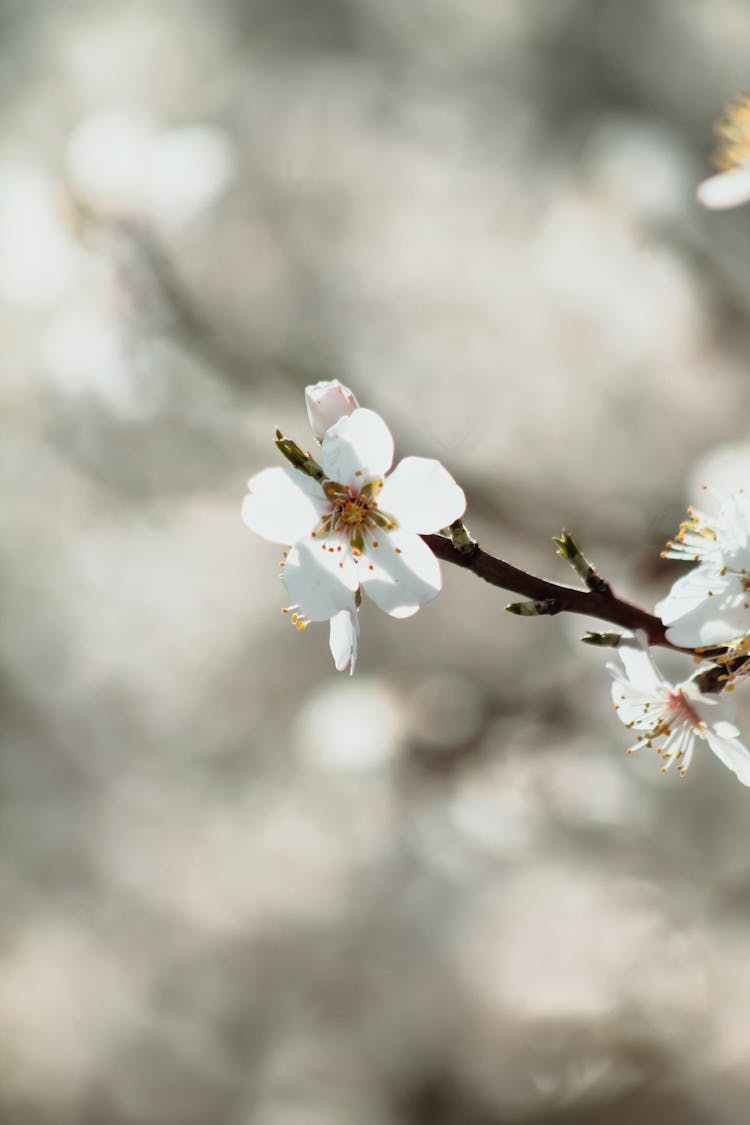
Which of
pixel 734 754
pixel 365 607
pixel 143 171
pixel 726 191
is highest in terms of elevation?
pixel 143 171

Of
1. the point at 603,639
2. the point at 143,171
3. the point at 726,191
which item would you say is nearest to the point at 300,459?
the point at 603,639

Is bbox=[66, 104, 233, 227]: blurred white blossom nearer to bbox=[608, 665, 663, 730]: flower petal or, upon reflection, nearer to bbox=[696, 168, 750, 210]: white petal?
bbox=[696, 168, 750, 210]: white petal

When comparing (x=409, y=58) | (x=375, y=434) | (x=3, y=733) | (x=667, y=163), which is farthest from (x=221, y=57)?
(x=375, y=434)

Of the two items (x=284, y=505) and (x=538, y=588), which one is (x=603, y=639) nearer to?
(x=538, y=588)

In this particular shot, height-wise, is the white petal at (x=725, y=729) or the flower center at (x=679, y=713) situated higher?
the flower center at (x=679, y=713)

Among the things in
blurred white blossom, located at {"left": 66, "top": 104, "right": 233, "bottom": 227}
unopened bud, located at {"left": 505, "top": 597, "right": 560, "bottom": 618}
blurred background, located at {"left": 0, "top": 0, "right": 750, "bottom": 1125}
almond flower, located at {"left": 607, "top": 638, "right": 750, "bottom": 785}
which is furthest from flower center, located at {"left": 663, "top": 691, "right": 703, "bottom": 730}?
blurred white blossom, located at {"left": 66, "top": 104, "right": 233, "bottom": 227}

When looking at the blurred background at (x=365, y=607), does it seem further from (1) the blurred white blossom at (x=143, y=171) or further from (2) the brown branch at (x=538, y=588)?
(2) the brown branch at (x=538, y=588)

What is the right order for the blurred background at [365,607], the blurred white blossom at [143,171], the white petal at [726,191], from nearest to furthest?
1. the white petal at [726,191]
2. the blurred white blossom at [143,171]
3. the blurred background at [365,607]

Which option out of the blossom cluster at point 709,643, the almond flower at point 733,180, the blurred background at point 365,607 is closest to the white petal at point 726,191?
the almond flower at point 733,180
